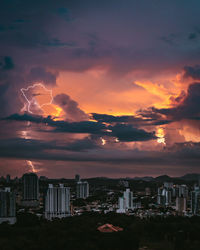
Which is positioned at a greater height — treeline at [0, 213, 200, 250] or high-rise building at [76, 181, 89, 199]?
treeline at [0, 213, 200, 250]

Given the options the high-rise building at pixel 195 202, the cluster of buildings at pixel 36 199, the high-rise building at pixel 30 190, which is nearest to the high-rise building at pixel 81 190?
the cluster of buildings at pixel 36 199

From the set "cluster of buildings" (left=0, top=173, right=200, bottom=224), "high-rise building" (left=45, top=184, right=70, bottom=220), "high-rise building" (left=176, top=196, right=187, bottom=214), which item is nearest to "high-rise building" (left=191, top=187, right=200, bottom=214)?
"cluster of buildings" (left=0, top=173, right=200, bottom=224)

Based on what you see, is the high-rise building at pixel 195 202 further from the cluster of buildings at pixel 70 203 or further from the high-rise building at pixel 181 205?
the high-rise building at pixel 181 205

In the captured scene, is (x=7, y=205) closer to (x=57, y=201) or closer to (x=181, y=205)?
(x=57, y=201)

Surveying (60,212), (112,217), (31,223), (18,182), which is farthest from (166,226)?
(18,182)

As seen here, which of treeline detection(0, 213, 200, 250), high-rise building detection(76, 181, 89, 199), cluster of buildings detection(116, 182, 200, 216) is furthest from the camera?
high-rise building detection(76, 181, 89, 199)

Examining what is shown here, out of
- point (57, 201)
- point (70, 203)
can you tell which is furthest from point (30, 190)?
point (57, 201)

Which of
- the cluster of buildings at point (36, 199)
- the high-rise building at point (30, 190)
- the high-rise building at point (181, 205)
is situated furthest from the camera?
the high-rise building at point (30, 190)

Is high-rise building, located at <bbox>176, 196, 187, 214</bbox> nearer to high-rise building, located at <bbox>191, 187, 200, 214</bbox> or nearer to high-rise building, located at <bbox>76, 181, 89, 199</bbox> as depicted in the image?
high-rise building, located at <bbox>191, 187, 200, 214</bbox>
